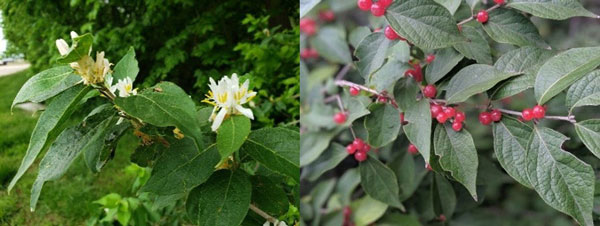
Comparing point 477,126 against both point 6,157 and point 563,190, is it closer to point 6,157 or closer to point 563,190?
point 563,190

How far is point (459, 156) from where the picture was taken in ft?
1.59

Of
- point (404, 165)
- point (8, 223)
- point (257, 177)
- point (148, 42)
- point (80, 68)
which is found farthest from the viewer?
point (148, 42)

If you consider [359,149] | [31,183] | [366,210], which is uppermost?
[359,149]

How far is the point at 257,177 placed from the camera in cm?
57

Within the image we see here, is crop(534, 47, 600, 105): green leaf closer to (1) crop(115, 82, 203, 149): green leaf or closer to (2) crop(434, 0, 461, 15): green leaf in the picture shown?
(2) crop(434, 0, 461, 15): green leaf

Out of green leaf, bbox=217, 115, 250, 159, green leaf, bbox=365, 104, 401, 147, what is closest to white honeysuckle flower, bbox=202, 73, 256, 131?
green leaf, bbox=217, 115, 250, 159

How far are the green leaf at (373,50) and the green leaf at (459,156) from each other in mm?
85

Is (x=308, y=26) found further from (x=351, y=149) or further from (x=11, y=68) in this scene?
(x=11, y=68)

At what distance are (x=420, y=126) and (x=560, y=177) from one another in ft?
0.37

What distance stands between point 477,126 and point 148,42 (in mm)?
1338

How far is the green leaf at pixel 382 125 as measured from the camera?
20.5 inches

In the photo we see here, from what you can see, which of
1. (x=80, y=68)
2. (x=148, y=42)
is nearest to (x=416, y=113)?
(x=80, y=68)

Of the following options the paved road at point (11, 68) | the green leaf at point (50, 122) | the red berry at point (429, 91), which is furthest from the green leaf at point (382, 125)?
the paved road at point (11, 68)

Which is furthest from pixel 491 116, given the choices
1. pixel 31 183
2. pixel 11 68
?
pixel 31 183
